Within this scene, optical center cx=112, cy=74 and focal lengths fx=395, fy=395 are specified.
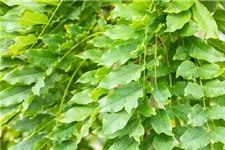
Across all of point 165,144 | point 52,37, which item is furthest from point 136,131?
point 52,37

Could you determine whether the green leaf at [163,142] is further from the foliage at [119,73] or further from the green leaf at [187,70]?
the green leaf at [187,70]

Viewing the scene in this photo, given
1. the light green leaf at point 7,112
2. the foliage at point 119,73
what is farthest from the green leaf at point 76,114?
the light green leaf at point 7,112

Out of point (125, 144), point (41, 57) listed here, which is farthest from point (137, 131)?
point (41, 57)

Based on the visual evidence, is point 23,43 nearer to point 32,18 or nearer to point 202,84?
point 32,18

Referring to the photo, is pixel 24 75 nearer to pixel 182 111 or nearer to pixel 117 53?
pixel 117 53

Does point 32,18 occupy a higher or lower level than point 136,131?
higher

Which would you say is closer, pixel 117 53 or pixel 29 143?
pixel 117 53
